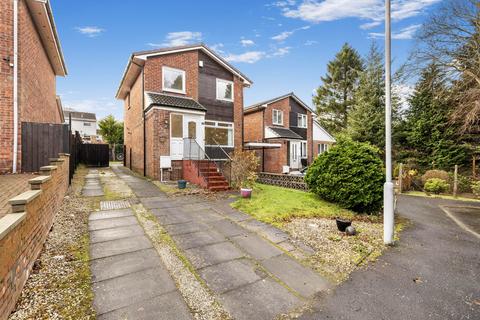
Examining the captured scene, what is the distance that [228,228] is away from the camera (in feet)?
18.7

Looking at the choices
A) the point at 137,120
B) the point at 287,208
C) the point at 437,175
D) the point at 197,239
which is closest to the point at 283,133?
the point at 437,175

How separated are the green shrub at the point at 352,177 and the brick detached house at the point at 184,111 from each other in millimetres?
4500

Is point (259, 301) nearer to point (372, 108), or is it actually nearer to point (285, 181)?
point (285, 181)

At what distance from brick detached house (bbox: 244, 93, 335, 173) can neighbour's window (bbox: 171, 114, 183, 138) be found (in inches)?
288

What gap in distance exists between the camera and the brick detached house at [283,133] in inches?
778

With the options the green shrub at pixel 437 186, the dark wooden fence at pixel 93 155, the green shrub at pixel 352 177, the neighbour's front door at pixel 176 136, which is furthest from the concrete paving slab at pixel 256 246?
the dark wooden fence at pixel 93 155

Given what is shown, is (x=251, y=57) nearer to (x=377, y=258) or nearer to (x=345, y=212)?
(x=345, y=212)

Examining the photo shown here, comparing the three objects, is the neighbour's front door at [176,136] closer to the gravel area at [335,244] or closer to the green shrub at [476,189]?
the gravel area at [335,244]

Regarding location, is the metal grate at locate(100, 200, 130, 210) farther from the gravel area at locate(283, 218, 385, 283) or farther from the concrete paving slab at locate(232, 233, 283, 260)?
the gravel area at locate(283, 218, 385, 283)

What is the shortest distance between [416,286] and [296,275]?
190cm

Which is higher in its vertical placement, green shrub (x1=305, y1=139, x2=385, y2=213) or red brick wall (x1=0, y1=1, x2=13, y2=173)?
red brick wall (x1=0, y1=1, x2=13, y2=173)

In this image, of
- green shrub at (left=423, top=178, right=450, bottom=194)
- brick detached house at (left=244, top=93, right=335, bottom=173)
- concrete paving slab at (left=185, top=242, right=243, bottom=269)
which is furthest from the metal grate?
green shrub at (left=423, top=178, right=450, bottom=194)

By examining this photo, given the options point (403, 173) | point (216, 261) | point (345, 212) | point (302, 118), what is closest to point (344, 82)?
point (302, 118)

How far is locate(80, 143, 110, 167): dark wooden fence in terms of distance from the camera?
18.9 m
